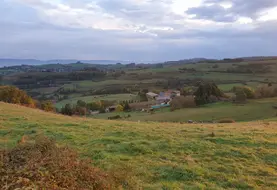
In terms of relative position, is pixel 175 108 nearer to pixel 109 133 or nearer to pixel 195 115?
pixel 195 115

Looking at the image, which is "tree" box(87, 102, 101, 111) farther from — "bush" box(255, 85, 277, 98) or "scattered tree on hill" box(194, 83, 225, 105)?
"bush" box(255, 85, 277, 98)

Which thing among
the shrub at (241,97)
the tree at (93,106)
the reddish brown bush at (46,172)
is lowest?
the tree at (93,106)

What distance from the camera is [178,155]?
31.7ft

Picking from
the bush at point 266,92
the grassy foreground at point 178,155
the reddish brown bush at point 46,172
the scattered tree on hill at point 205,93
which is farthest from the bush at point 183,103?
the reddish brown bush at point 46,172

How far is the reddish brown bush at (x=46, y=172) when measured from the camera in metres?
4.63

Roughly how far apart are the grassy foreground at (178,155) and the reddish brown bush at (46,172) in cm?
160

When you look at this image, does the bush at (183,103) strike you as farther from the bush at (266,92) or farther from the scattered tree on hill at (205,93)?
the bush at (266,92)

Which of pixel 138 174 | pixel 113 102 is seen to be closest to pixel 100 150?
pixel 138 174

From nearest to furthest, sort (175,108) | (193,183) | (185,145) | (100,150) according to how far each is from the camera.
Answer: (193,183), (100,150), (185,145), (175,108)

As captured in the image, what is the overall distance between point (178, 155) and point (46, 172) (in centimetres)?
573

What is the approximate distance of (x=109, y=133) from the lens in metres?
13.2

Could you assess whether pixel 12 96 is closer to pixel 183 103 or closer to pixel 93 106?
pixel 183 103

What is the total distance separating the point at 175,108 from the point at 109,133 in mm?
48730

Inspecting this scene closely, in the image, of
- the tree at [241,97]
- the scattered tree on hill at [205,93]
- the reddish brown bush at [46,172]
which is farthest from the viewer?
the scattered tree on hill at [205,93]
